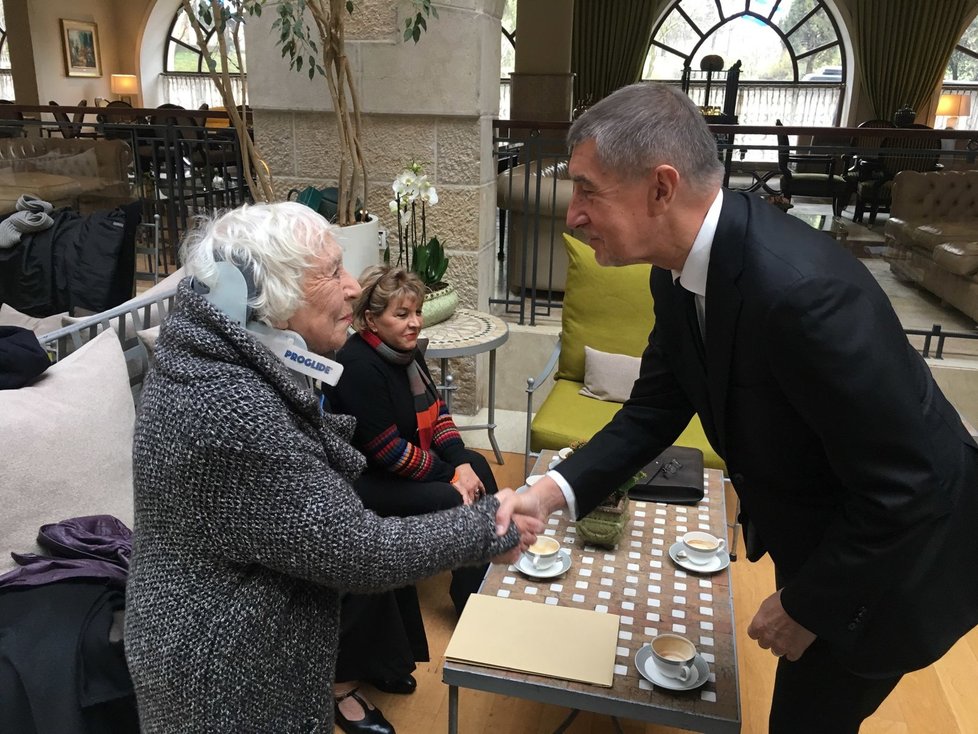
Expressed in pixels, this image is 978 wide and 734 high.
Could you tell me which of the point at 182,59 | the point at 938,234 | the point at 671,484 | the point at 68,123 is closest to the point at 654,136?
the point at 671,484

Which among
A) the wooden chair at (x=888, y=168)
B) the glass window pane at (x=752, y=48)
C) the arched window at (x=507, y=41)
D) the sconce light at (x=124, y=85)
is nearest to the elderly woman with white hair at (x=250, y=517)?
the wooden chair at (x=888, y=168)

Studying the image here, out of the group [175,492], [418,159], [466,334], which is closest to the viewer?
[175,492]

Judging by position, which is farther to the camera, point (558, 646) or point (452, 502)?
point (452, 502)

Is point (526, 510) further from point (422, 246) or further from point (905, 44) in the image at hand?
point (905, 44)

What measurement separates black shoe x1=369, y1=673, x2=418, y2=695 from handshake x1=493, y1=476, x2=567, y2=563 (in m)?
0.81

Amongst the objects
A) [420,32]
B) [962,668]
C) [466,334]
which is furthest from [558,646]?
[420,32]

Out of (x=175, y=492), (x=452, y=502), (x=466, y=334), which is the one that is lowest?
(x=452, y=502)

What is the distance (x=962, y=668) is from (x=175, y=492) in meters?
2.21

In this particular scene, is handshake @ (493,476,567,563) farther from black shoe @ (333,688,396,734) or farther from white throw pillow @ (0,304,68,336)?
white throw pillow @ (0,304,68,336)

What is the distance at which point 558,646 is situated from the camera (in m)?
1.54

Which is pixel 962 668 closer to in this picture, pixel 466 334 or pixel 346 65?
pixel 466 334

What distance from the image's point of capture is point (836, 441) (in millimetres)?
1063

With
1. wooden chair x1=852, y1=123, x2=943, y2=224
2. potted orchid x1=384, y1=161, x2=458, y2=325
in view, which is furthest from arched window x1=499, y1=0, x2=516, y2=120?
potted orchid x1=384, y1=161, x2=458, y2=325

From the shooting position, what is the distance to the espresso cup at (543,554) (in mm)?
1812
